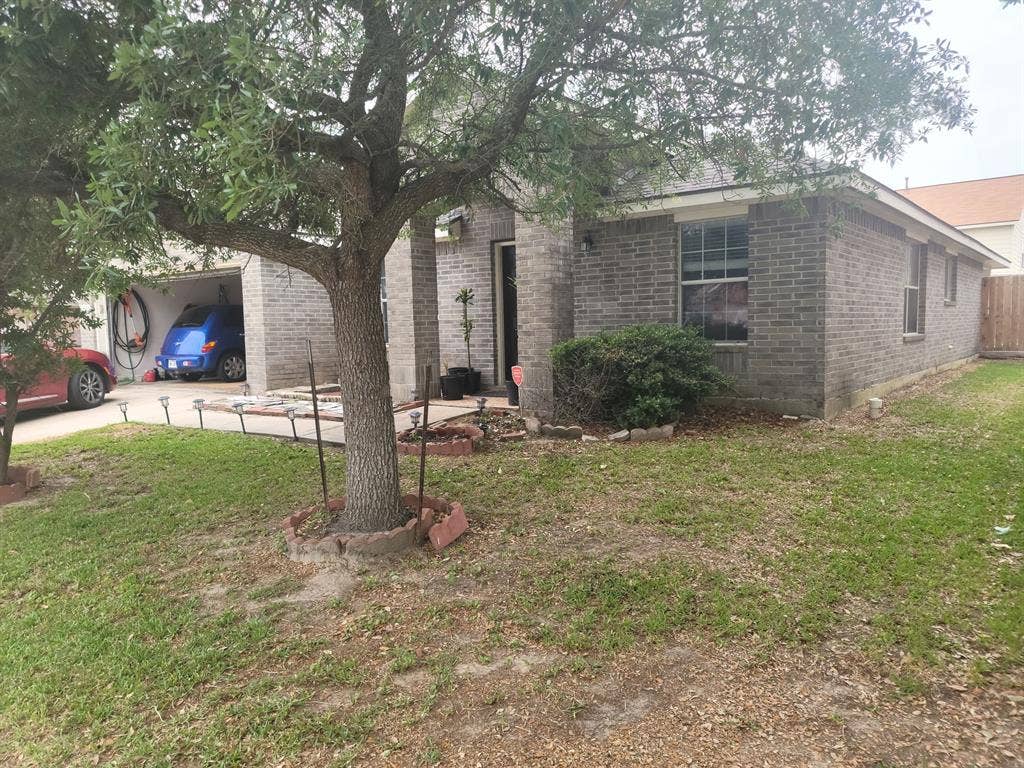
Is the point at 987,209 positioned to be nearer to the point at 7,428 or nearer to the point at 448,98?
the point at 448,98

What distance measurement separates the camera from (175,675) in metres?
2.98

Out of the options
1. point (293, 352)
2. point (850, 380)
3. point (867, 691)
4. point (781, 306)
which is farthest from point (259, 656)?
point (293, 352)

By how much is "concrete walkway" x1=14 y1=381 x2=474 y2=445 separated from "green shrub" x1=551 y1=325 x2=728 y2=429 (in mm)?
1737

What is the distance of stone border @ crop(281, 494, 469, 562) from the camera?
13.8 ft

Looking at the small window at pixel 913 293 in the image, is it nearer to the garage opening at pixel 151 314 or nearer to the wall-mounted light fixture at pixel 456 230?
the wall-mounted light fixture at pixel 456 230

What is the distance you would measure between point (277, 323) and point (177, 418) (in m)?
2.90

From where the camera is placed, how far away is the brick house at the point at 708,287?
805 cm

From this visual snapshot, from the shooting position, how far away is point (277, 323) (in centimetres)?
1229

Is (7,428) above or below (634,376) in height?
below

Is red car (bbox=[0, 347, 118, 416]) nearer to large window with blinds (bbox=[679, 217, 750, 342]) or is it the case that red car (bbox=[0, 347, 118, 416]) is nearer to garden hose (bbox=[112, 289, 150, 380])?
garden hose (bbox=[112, 289, 150, 380])

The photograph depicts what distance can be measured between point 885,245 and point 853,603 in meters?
8.38

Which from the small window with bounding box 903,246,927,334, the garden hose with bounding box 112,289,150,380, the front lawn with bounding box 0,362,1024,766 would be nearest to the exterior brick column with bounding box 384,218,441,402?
the front lawn with bounding box 0,362,1024,766

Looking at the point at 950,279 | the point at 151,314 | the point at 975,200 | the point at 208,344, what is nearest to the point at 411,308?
the point at 208,344

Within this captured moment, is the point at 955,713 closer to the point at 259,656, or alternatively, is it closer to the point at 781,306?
the point at 259,656
